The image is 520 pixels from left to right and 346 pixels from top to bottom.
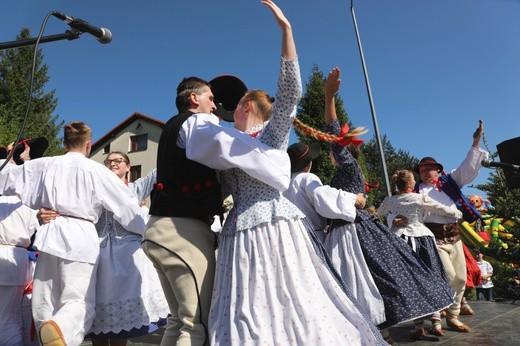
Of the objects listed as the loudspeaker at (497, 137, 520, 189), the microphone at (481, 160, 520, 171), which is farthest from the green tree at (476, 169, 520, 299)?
the microphone at (481, 160, 520, 171)

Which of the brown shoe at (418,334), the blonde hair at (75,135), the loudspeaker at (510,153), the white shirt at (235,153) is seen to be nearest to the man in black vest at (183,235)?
the white shirt at (235,153)

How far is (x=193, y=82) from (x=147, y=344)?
2.81 meters

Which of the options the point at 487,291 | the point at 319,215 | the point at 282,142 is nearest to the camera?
the point at 282,142

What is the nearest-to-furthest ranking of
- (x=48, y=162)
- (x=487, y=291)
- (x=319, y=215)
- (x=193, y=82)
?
(x=193, y=82) → (x=48, y=162) → (x=319, y=215) → (x=487, y=291)

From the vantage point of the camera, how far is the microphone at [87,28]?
2729 millimetres

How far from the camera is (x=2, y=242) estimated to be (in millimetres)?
3480

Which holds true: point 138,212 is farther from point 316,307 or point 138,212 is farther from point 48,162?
point 316,307

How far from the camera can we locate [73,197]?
2945mm

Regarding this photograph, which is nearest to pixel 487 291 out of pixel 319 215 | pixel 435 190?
pixel 435 190

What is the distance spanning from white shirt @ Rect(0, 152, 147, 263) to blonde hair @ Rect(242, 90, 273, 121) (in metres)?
1.20

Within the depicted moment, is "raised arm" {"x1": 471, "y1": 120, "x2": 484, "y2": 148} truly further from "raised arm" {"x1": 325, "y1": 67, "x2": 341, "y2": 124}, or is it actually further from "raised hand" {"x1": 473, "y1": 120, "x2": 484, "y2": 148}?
"raised arm" {"x1": 325, "y1": 67, "x2": 341, "y2": 124}

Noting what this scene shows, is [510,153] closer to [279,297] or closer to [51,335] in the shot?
[279,297]

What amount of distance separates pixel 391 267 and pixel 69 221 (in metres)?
2.27

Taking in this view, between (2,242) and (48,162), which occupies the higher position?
(48,162)
